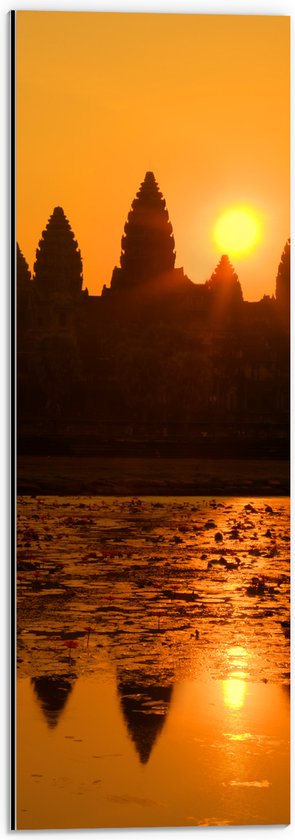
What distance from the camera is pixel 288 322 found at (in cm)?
458

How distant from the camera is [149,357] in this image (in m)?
4.48

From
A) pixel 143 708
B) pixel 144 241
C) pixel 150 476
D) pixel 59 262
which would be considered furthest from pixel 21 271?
pixel 143 708

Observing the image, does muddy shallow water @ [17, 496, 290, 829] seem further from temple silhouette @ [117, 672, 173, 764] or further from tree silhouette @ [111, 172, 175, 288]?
tree silhouette @ [111, 172, 175, 288]

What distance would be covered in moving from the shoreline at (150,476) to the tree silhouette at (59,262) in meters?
0.60

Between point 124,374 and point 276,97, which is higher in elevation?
point 276,97

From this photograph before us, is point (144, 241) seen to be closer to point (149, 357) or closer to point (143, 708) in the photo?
point (149, 357)

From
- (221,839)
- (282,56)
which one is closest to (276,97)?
(282,56)

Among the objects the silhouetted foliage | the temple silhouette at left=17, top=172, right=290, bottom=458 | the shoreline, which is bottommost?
the shoreline

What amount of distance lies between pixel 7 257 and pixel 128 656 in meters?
1.47

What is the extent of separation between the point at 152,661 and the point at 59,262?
1445 mm

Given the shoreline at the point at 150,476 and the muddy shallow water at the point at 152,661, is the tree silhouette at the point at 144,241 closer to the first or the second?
the shoreline at the point at 150,476

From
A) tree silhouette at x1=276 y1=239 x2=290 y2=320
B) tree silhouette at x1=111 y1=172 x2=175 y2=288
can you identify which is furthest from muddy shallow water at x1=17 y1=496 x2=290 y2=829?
tree silhouette at x1=111 y1=172 x2=175 y2=288

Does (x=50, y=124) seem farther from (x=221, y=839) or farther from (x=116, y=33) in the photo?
(x=221, y=839)

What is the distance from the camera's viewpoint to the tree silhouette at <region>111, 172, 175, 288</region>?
14.5ft
